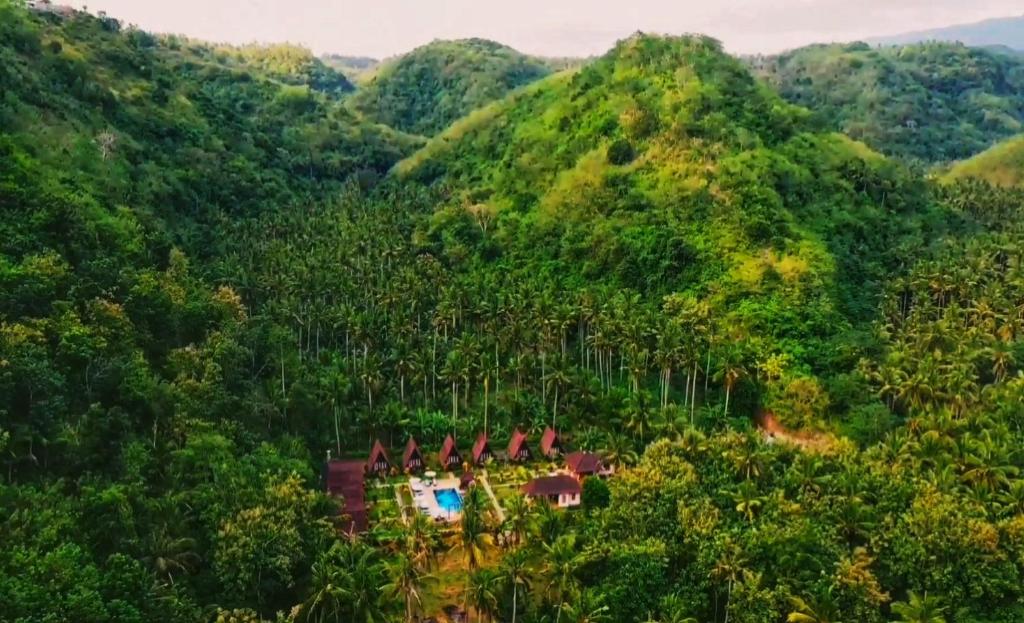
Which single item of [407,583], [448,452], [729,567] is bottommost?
[448,452]

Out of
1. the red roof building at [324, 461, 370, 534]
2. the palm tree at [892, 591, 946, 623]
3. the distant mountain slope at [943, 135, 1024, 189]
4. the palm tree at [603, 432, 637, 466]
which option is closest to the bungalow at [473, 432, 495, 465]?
the red roof building at [324, 461, 370, 534]

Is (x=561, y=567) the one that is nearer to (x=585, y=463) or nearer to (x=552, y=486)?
(x=552, y=486)

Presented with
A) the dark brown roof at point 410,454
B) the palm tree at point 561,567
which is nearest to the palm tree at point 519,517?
the palm tree at point 561,567

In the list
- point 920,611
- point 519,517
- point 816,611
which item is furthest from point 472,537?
point 920,611

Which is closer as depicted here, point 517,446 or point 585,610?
point 585,610

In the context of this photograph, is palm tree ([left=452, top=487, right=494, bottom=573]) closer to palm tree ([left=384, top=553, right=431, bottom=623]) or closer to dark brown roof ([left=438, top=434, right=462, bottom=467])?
palm tree ([left=384, top=553, right=431, bottom=623])

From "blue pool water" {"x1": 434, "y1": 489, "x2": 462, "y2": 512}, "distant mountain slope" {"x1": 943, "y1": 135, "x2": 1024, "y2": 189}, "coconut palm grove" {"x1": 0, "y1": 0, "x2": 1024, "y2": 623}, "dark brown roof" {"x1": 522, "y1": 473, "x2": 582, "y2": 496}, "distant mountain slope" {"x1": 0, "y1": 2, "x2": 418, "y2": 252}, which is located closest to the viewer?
"coconut palm grove" {"x1": 0, "y1": 0, "x2": 1024, "y2": 623}

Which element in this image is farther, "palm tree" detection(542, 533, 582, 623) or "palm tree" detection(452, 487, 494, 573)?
"palm tree" detection(452, 487, 494, 573)
